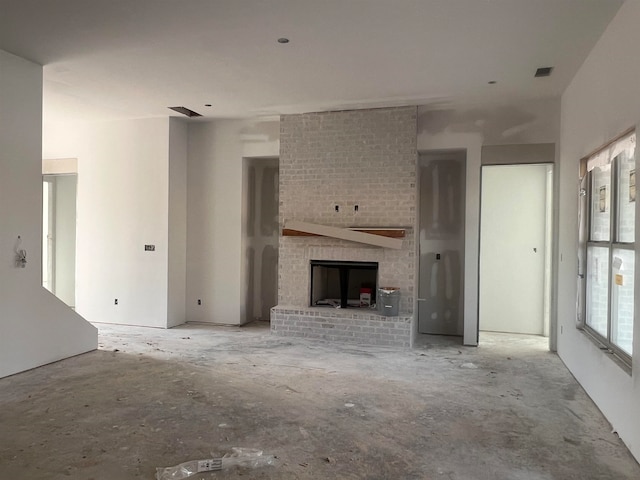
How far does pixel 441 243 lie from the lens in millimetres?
6406

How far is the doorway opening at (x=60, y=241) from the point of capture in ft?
26.2

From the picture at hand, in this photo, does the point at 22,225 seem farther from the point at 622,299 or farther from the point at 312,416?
the point at 622,299

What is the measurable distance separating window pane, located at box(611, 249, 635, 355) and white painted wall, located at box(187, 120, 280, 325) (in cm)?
464

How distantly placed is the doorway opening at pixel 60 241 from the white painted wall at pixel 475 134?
634 centimetres

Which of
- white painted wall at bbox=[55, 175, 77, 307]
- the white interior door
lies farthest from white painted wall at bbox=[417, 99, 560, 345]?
white painted wall at bbox=[55, 175, 77, 307]

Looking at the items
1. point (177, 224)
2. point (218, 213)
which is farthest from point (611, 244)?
point (177, 224)

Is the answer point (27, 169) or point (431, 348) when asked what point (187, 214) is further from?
point (431, 348)

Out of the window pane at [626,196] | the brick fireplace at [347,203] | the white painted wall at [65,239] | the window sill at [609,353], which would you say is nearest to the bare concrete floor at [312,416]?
the window sill at [609,353]

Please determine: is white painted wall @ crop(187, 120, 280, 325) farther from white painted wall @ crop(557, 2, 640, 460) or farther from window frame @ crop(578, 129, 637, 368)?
window frame @ crop(578, 129, 637, 368)

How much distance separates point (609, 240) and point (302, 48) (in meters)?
3.06

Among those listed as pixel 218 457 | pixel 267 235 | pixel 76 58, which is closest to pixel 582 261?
pixel 218 457

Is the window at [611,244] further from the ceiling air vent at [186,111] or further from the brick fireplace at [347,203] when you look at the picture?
the ceiling air vent at [186,111]

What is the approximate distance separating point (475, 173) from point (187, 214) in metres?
4.31

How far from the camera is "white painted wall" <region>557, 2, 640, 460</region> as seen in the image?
2.95 meters
